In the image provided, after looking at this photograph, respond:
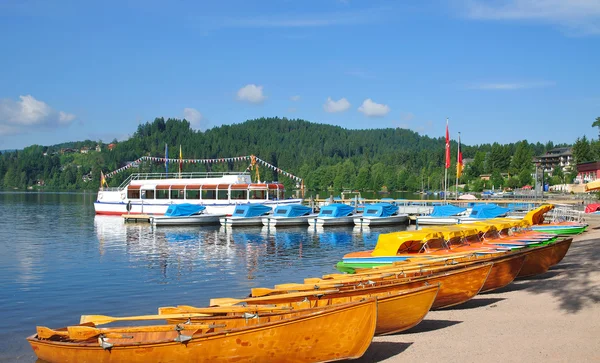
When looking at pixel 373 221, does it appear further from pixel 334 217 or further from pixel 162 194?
pixel 162 194

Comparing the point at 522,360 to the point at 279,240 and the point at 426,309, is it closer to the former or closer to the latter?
the point at 426,309

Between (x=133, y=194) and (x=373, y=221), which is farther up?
(x=133, y=194)

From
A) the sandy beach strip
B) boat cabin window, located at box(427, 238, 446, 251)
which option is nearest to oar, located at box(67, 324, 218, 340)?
the sandy beach strip

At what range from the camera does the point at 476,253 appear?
829 inches

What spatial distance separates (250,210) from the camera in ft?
189

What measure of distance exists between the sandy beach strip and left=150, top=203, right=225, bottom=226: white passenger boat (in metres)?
41.4

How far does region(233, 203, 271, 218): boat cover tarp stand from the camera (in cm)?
5772

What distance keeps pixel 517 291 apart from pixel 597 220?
33.1 meters

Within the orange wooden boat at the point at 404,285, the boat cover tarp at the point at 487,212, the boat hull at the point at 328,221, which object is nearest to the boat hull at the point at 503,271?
the orange wooden boat at the point at 404,285

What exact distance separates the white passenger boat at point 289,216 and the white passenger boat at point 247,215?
1.17m

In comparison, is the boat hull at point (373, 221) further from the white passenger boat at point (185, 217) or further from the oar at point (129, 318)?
the oar at point (129, 318)

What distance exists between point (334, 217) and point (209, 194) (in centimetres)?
1691

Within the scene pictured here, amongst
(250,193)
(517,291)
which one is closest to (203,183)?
(250,193)

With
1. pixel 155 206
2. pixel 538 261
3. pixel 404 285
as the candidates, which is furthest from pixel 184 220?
pixel 404 285
